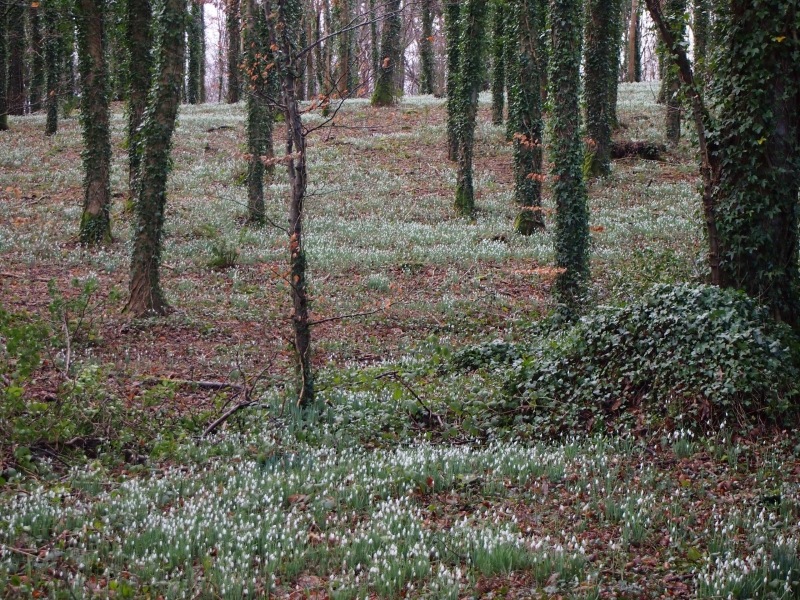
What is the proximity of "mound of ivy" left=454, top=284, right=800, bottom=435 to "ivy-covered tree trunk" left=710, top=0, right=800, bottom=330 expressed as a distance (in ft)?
2.74

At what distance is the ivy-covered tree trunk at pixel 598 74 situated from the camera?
23.9 metres

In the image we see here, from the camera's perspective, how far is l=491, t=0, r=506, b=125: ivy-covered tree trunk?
2978 centimetres

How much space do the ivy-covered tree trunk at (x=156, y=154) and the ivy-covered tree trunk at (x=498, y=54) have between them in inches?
737

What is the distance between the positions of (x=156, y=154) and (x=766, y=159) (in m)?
9.77

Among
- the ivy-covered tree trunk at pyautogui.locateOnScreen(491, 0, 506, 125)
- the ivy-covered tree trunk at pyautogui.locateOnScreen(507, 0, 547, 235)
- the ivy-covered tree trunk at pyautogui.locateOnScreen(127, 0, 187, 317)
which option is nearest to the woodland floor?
the ivy-covered tree trunk at pyautogui.locateOnScreen(127, 0, 187, 317)

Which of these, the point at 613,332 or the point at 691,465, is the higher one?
the point at 613,332

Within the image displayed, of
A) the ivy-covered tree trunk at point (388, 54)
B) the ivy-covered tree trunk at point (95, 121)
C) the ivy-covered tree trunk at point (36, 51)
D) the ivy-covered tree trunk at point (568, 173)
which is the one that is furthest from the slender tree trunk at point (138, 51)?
the ivy-covered tree trunk at point (36, 51)

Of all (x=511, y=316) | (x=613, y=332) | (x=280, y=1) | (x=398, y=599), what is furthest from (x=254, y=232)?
(x=398, y=599)

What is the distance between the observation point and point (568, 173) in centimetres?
1267

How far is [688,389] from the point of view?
7.35m

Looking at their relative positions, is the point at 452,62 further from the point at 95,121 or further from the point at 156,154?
the point at 156,154

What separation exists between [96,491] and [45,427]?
4.76 feet

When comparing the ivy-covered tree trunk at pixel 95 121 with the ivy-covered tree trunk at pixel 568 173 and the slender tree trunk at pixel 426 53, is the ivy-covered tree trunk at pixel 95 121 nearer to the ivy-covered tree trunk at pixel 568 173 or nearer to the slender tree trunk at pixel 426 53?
the ivy-covered tree trunk at pixel 568 173

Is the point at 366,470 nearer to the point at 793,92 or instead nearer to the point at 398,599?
the point at 398,599
